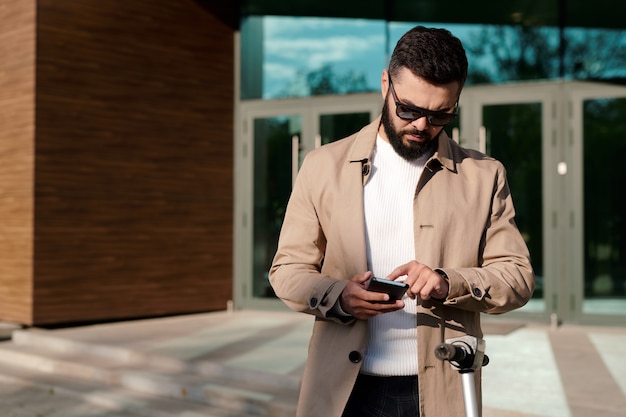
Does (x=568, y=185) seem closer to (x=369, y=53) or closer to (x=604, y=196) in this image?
(x=604, y=196)

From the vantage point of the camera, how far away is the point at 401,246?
1.77m

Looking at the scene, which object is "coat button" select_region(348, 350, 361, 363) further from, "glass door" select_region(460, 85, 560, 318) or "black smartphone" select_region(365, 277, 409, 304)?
"glass door" select_region(460, 85, 560, 318)

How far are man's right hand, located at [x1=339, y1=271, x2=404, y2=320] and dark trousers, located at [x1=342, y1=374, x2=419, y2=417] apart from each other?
0.68 ft

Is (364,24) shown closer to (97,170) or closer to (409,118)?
→ (97,170)

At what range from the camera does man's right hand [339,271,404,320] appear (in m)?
1.58

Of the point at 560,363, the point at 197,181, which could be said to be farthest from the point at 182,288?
the point at 560,363

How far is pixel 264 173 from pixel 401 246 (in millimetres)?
7320

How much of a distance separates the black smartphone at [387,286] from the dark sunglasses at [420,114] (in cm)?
35

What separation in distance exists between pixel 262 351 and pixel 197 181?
2.98 meters

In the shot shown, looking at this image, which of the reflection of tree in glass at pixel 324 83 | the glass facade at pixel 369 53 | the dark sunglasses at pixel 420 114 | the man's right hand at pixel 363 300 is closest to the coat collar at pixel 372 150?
the dark sunglasses at pixel 420 114

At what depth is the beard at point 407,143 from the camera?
174cm

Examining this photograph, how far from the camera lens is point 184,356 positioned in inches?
242

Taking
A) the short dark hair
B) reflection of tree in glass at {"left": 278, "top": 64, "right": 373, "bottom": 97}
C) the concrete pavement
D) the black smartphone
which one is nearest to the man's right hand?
the black smartphone

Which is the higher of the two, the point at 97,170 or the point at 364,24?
the point at 364,24
